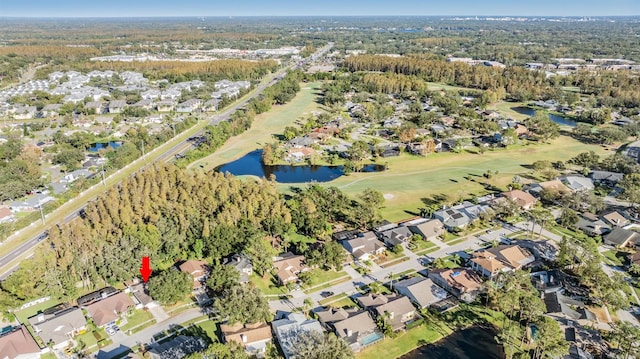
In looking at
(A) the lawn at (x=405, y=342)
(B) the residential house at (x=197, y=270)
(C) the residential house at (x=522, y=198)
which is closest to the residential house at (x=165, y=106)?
(B) the residential house at (x=197, y=270)

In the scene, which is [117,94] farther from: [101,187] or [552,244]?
[552,244]

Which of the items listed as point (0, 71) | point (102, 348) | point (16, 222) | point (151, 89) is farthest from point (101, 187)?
point (0, 71)

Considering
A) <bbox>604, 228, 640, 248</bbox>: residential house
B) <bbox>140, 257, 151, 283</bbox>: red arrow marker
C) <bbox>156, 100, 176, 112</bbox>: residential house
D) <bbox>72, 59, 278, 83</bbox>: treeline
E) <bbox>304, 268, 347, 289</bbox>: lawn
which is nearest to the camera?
<bbox>304, 268, 347, 289</bbox>: lawn

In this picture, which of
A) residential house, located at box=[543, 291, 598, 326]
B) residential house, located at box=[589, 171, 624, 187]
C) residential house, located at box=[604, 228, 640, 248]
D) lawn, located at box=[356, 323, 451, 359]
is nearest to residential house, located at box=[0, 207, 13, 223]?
lawn, located at box=[356, 323, 451, 359]

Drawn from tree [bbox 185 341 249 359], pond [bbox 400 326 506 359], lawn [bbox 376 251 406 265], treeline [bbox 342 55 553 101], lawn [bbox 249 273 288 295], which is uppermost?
treeline [bbox 342 55 553 101]

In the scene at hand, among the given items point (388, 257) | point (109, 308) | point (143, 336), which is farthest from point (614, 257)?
point (109, 308)

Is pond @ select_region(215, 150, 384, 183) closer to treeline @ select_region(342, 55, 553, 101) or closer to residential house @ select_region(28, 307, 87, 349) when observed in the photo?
residential house @ select_region(28, 307, 87, 349)

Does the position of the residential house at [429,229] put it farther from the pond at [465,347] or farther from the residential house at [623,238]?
the residential house at [623,238]

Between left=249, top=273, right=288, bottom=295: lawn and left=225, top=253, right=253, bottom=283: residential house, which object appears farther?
left=225, top=253, right=253, bottom=283: residential house
